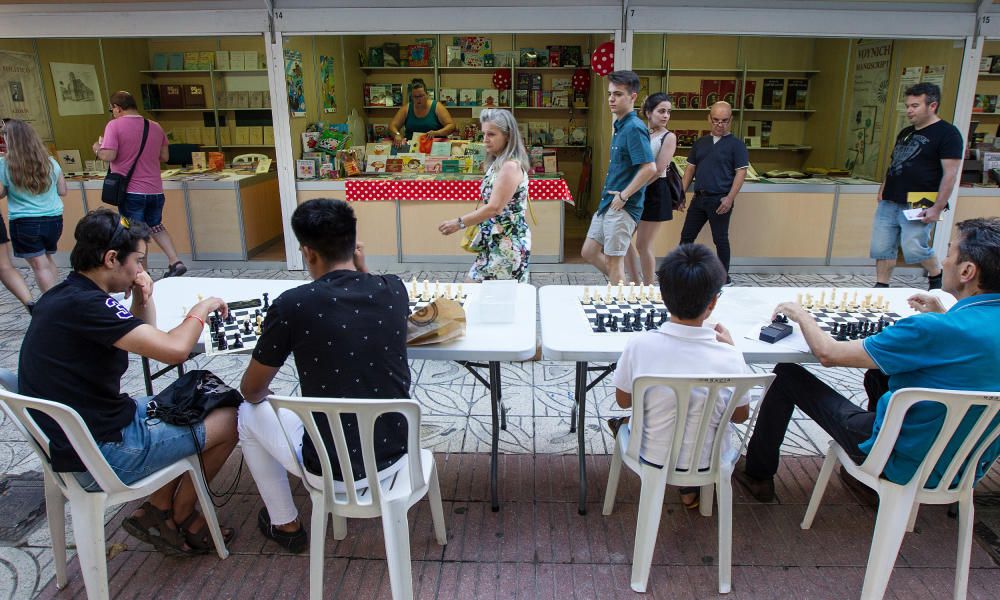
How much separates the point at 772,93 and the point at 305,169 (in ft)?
18.8

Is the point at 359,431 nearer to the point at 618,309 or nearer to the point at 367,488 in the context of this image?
the point at 367,488

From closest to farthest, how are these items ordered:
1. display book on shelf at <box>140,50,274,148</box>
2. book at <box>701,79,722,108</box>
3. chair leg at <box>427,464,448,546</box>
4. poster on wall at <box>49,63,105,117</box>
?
chair leg at <box>427,464,448,546</box> → poster on wall at <box>49,63,105,117</box> → book at <box>701,79,722,108</box> → display book on shelf at <box>140,50,274,148</box>

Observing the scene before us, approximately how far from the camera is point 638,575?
226cm

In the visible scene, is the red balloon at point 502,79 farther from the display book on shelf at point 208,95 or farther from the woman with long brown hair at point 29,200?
Result: the woman with long brown hair at point 29,200

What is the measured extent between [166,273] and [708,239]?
5314 millimetres

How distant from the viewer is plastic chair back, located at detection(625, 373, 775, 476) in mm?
1938

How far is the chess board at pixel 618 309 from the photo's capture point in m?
2.64

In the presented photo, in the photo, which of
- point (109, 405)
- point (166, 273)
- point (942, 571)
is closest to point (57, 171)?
point (166, 273)

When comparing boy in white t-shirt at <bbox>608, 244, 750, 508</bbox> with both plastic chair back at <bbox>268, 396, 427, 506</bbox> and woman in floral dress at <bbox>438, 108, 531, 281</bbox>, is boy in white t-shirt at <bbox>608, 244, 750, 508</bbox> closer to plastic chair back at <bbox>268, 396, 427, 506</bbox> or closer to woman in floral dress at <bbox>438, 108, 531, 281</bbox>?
plastic chair back at <bbox>268, 396, 427, 506</bbox>

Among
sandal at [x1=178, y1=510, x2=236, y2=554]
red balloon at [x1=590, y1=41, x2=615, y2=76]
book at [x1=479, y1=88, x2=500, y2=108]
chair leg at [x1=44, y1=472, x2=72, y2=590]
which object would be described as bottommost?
sandal at [x1=178, y1=510, x2=236, y2=554]

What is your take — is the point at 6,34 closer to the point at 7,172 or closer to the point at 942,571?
the point at 7,172

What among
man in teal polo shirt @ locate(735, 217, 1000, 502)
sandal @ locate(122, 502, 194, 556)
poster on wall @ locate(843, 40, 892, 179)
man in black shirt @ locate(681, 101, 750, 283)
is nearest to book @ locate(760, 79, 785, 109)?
poster on wall @ locate(843, 40, 892, 179)

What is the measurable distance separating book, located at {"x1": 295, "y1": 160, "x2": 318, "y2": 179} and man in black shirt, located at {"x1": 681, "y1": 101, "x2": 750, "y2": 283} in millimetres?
3514

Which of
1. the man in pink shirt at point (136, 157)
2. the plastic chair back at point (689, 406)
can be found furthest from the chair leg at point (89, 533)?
the man in pink shirt at point (136, 157)
